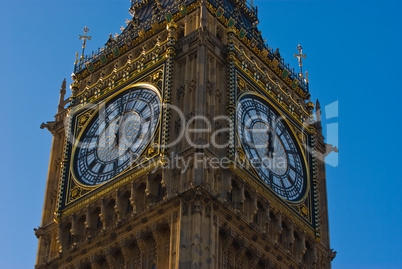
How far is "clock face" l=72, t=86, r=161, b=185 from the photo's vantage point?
43.8 metres

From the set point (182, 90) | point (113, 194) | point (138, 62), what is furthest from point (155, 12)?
point (113, 194)

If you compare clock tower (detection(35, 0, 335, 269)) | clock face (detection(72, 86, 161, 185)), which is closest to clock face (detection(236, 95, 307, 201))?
clock tower (detection(35, 0, 335, 269))

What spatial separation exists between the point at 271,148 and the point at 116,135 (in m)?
6.64

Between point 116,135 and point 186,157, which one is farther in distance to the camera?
point 116,135

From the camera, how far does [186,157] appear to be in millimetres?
41438

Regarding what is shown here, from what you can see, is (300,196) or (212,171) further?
(300,196)

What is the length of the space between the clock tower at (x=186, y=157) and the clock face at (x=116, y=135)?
6 cm

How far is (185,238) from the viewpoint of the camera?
127 feet

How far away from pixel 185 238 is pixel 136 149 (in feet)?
19.9

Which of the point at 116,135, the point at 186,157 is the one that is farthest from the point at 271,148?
the point at 116,135

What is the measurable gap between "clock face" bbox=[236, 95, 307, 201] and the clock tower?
0.07 metres

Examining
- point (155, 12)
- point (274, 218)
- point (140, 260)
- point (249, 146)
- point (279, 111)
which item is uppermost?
point (155, 12)

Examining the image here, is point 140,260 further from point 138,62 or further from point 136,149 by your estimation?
point 138,62

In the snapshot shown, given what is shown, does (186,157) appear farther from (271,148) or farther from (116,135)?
(271,148)
